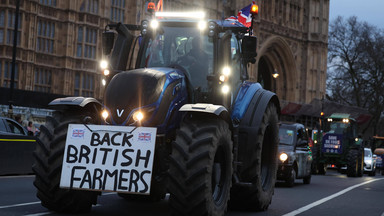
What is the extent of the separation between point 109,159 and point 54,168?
2.44 ft

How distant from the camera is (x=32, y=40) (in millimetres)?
38625

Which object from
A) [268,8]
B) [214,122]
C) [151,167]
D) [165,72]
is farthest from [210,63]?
[268,8]

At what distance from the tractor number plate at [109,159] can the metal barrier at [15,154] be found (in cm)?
1076

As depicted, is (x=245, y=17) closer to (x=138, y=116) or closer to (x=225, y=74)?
(x=225, y=74)

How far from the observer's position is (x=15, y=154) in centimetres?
1895

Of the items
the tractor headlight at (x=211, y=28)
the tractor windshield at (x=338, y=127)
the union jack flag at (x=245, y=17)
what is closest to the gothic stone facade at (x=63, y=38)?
the tractor windshield at (x=338, y=127)

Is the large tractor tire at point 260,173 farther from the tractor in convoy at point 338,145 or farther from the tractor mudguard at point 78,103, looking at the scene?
the tractor in convoy at point 338,145

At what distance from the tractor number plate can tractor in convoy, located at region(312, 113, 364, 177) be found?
79.8ft

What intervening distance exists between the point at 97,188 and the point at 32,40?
32.0 m

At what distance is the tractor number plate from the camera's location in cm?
796

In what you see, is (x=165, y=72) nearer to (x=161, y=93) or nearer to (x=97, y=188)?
(x=161, y=93)

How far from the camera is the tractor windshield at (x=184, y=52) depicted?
9.55m

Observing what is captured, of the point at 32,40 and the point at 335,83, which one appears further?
A: the point at 335,83

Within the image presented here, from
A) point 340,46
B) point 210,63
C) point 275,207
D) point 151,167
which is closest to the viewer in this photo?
point 151,167
